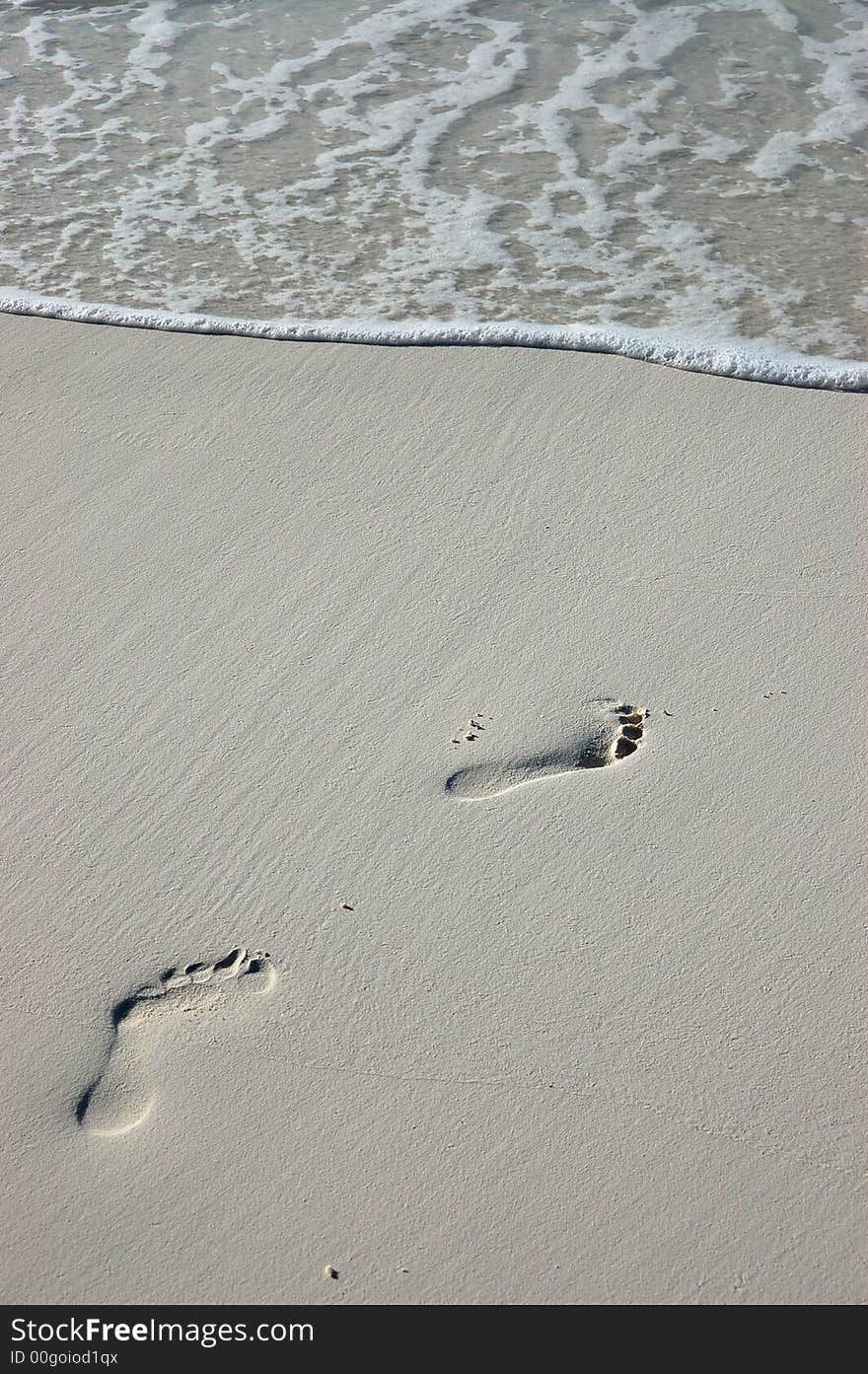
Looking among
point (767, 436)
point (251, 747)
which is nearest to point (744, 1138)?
point (251, 747)

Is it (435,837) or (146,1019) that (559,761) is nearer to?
(435,837)

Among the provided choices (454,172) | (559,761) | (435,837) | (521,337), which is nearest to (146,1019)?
(435,837)

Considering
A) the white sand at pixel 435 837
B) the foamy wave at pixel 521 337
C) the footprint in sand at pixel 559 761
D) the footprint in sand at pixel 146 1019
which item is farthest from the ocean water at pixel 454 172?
the footprint in sand at pixel 146 1019

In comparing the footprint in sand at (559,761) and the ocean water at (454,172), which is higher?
the ocean water at (454,172)

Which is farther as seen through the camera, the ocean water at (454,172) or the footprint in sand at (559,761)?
the ocean water at (454,172)

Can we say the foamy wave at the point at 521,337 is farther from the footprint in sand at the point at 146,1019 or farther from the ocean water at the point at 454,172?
the footprint in sand at the point at 146,1019
